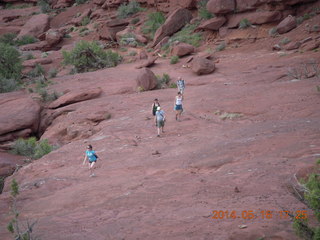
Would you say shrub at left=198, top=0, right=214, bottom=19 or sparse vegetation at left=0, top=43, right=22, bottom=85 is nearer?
sparse vegetation at left=0, top=43, right=22, bottom=85

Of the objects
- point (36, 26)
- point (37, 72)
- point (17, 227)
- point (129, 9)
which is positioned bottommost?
point (37, 72)

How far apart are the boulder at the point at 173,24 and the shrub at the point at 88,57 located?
509 centimetres

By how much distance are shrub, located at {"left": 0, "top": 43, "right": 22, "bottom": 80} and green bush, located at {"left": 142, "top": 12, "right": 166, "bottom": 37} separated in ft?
40.9

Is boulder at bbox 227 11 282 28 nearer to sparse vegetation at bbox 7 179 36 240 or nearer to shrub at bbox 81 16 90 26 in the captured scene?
shrub at bbox 81 16 90 26

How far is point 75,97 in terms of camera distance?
19062 millimetres

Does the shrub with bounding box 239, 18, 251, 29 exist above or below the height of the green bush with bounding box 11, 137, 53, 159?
above

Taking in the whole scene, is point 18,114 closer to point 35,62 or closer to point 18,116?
point 18,116

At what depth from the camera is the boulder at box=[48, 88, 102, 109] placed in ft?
62.2

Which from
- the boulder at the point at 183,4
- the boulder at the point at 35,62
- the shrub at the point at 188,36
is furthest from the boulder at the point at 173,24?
the boulder at the point at 35,62

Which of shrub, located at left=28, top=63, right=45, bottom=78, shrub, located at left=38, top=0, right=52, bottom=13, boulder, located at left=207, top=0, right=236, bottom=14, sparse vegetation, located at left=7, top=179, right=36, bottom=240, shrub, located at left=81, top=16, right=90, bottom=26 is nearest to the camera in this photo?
sparse vegetation, located at left=7, top=179, right=36, bottom=240

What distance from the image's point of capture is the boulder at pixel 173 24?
3136cm

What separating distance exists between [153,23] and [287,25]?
1474 centimetres
